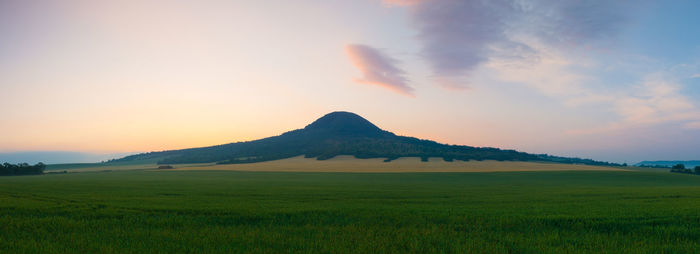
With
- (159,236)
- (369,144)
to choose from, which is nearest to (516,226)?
(159,236)

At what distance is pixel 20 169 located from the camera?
9094cm

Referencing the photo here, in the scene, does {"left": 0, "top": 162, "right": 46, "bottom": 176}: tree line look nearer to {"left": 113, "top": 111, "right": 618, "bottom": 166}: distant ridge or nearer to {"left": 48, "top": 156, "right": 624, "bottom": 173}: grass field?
{"left": 48, "top": 156, "right": 624, "bottom": 173}: grass field

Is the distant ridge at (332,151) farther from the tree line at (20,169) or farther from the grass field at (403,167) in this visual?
the tree line at (20,169)

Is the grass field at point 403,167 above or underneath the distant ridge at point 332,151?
underneath

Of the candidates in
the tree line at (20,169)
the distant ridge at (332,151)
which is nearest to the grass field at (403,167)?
the distant ridge at (332,151)

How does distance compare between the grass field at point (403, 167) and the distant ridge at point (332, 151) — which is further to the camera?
the distant ridge at point (332, 151)

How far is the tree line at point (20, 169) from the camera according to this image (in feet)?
284

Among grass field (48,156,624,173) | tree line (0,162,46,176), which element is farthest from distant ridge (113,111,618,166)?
tree line (0,162,46,176)

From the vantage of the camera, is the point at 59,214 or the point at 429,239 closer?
the point at 429,239

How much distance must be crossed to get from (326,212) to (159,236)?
7.68m

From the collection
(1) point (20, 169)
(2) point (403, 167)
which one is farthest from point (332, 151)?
(1) point (20, 169)

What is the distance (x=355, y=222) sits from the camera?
14523 mm

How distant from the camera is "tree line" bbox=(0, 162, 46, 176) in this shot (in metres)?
86.6

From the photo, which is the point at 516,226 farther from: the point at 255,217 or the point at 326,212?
the point at 255,217
